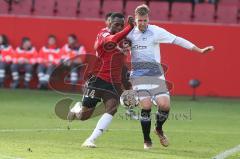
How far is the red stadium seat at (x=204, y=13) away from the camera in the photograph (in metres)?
24.0

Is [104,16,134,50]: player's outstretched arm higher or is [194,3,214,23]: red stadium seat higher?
[104,16,134,50]: player's outstretched arm

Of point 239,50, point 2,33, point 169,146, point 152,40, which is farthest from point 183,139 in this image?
→ point 2,33

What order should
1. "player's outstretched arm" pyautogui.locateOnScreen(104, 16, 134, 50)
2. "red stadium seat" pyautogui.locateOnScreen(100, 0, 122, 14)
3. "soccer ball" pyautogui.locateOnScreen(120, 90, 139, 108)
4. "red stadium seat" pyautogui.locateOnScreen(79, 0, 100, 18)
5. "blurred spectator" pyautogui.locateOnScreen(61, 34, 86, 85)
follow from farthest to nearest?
"red stadium seat" pyautogui.locateOnScreen(100, 0, 122, 14), "red stadium seat" pyautogui.locateOnScreen(79, 0, 100, 18), "blurred spectator" pyautogui.locateOnScreen(61, 34, 86, 85), "soccer ball" pyautogui.locateOnScreen(120, 90, 139, 108), "player's outstretched arm" pyautogui.locateOnScreen(104, 16, 134, 50)

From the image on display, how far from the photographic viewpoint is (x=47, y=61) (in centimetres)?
2358

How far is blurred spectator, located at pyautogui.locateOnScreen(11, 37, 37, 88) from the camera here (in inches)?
931

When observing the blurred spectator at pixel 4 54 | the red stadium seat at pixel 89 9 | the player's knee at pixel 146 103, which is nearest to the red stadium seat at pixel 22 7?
the blurred spectator at pixel 4 54

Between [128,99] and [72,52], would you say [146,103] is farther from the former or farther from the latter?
[72,52]

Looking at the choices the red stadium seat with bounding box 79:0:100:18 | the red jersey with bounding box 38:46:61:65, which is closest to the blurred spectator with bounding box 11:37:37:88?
the red jersey with bounding box 38:46:61:65

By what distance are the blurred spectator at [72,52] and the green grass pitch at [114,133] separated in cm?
191

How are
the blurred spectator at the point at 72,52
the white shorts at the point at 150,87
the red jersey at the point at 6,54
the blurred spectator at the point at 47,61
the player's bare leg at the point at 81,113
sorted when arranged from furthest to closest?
1. the red jersey at the point at 6,54
2. the blurred spectator at the point at 47,61
3. the blurred spectator at the point at 72,52
4. the player's bare leg at the point at 81,113
5. the white shorts at the point at 150,87

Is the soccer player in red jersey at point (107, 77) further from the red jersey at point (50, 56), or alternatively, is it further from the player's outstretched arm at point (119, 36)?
the red jersey at point (50, 56)

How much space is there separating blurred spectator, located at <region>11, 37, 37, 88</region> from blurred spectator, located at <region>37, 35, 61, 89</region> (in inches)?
9.7

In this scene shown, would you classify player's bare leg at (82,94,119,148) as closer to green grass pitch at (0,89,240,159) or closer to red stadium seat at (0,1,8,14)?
green grass pitch at (0,89,240,159)

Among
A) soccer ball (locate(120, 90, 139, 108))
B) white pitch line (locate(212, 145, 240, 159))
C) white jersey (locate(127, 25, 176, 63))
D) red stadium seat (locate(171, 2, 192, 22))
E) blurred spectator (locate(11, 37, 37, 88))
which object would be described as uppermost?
white jersey (locate(127, 25, 176, 63))
